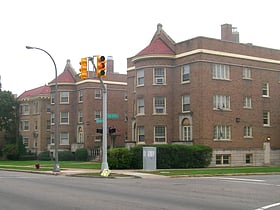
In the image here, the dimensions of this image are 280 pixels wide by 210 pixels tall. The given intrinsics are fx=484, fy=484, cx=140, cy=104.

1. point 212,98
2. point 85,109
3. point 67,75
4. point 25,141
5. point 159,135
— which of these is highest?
point 67,75

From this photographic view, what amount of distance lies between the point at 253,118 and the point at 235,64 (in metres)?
5.37

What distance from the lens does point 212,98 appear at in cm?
4144

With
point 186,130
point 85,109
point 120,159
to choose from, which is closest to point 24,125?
point 85,109

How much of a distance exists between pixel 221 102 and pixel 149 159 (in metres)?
10.4

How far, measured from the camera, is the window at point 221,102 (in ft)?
137

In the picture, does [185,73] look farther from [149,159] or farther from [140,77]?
[149,159]

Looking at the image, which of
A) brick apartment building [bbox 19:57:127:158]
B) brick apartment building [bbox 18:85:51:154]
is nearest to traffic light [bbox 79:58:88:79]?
brick apartment building [bbox 19:57:127:158]

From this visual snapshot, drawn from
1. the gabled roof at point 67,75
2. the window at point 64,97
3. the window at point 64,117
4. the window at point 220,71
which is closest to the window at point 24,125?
the window at point 64,117

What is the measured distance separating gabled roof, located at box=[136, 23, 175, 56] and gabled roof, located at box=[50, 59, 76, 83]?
67.8 feet

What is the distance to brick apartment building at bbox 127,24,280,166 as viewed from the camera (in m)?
41.1

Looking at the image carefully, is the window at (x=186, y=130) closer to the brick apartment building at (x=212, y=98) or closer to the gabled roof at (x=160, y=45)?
the brick apartment building at (x=212, y=98)

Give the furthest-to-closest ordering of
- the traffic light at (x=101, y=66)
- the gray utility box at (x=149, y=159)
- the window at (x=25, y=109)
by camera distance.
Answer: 1. the window at (x=25, y=109)
2. the gray utility box at (x=149, y=159)
3. the traffic light at (x=101, y=66)

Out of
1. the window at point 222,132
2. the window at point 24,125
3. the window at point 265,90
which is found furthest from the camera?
the window at point 24,125

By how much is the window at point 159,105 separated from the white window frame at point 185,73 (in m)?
2.54
